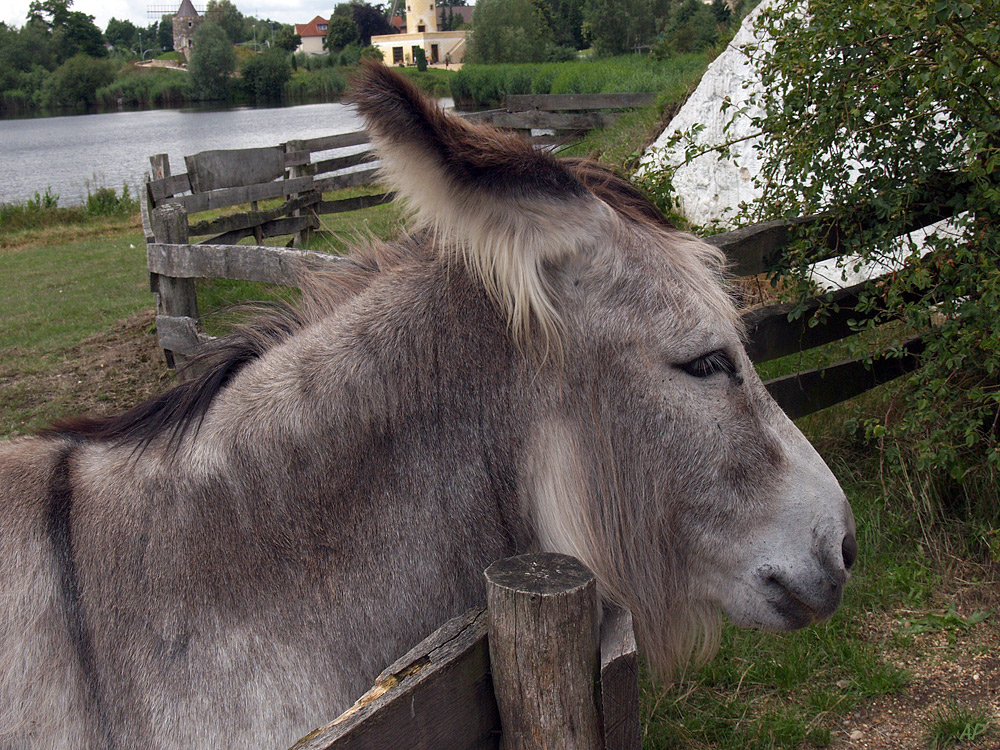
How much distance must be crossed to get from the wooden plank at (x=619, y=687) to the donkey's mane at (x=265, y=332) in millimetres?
997

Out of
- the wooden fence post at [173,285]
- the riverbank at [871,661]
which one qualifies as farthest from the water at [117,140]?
the riverbank at [871,661]

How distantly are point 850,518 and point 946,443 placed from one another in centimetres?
190

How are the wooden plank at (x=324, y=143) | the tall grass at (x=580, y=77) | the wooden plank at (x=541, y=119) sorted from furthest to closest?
the tall grass at (x=580, y=77) → the wooden plank at (x=541, y=119) → the wooden plank at (x=324, y=143)

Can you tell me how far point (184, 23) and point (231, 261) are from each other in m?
111

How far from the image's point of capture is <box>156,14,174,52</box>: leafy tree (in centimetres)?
10288

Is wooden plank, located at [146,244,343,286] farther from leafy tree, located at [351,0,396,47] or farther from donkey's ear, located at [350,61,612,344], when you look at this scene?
leafy tree, located at [351,0,396,47]

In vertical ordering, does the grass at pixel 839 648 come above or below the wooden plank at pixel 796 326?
below

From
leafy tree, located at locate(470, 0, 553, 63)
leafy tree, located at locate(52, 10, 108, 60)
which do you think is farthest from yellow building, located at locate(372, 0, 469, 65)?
leafy tree, located at locate(52, 10, 108, 60)

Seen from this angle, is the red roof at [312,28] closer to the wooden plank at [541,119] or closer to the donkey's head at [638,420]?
the wooden plank at [541,119]

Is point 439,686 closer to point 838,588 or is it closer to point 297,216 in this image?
point 838,588

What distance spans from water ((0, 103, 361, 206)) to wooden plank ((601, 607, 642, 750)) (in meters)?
20.7

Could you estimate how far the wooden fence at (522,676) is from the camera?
4.23 feet

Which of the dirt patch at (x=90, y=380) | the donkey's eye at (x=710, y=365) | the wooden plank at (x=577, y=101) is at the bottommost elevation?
the dirt patch at (x=90, y=380)

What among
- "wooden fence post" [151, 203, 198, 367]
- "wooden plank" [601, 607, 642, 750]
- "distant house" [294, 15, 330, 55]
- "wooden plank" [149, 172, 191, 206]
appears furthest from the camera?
"distant house" [294, 15, 330, 55]
